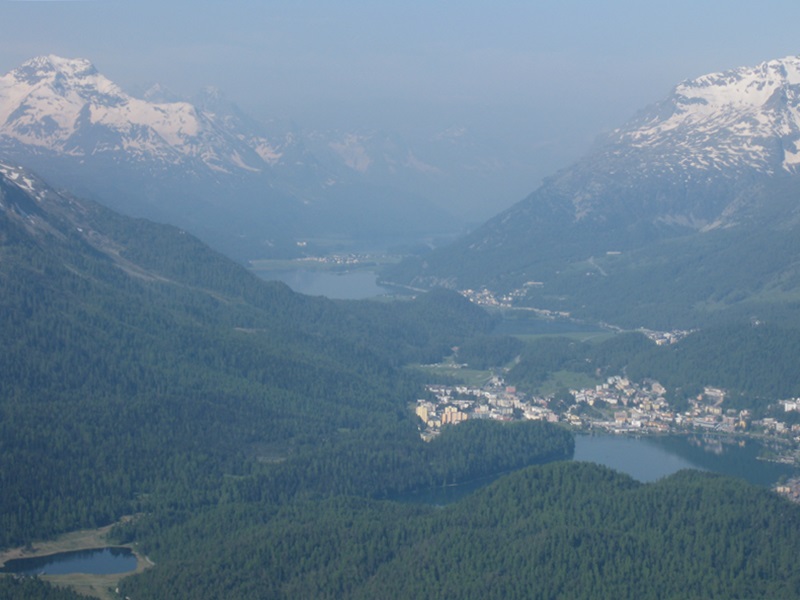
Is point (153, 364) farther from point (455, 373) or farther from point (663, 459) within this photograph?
point (663, 459)

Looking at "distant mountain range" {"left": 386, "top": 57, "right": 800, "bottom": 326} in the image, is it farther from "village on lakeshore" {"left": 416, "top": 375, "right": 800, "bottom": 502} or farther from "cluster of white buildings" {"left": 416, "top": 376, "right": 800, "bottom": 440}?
"village on lakeshore" {"left": 416, "top": 375, "right": 800, "bottom": 502}

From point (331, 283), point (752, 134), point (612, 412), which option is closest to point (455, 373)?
point (612, 412)

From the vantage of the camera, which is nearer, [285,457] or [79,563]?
[79,563]

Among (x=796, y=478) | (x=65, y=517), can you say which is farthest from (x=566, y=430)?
(x=65, y=517)

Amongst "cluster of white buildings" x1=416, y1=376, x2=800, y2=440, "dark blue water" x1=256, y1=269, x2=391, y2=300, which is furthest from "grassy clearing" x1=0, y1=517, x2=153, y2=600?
"dark blue water" x1=256, y1=269, x2=391, y2=300

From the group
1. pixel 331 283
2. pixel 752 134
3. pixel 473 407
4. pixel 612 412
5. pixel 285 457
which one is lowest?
pixel 285 457

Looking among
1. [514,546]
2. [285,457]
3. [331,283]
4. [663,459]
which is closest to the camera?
[514,546]

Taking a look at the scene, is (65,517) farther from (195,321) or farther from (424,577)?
(195,321)
